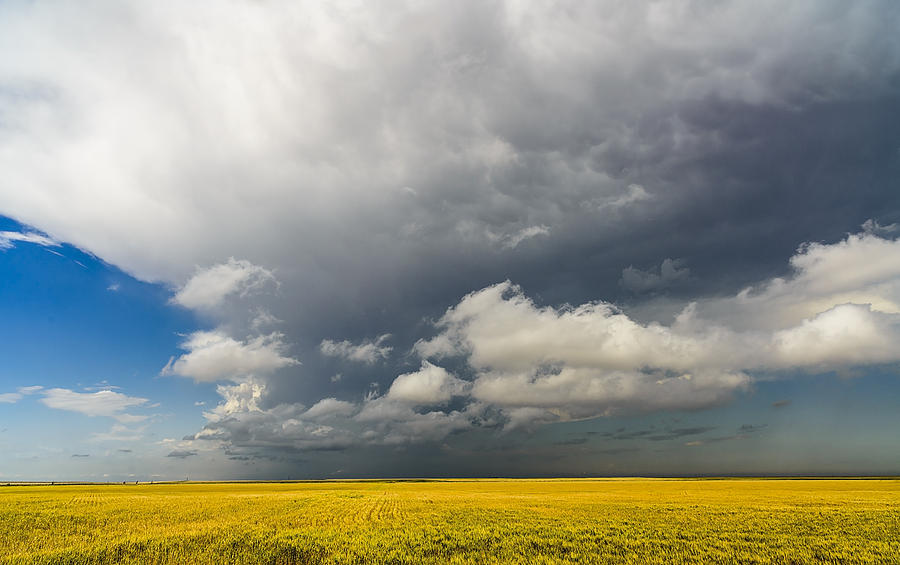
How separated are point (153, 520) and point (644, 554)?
1501 inches

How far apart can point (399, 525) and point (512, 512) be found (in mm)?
11667

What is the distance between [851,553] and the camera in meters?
20.5

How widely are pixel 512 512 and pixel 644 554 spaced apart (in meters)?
19.2

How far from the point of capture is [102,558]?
21.9m

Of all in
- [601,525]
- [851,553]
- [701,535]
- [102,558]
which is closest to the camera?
[851,553]

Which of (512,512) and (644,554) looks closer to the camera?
(644,554)

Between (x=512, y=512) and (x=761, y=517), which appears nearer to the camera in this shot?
(x=761, y=517)

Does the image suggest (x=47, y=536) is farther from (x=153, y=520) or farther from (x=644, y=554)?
(x=644, y=554)

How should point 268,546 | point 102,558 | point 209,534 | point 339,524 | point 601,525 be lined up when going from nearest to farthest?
point 102,558 < point 268,546 < point 209,534 < point 601,525 < point 339,524

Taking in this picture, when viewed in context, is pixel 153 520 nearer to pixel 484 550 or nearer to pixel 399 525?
pixel 399 525

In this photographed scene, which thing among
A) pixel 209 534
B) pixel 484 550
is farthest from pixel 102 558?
pixel 484 550

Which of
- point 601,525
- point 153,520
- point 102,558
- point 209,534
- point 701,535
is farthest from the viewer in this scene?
point 153,520

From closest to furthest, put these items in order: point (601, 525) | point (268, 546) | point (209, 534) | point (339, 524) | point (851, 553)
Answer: point (851, 553), point (268, 546), point (209, 534), point (601, 525), point (339, 524)

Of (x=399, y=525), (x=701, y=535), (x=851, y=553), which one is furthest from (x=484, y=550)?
(x=851, y=553)
